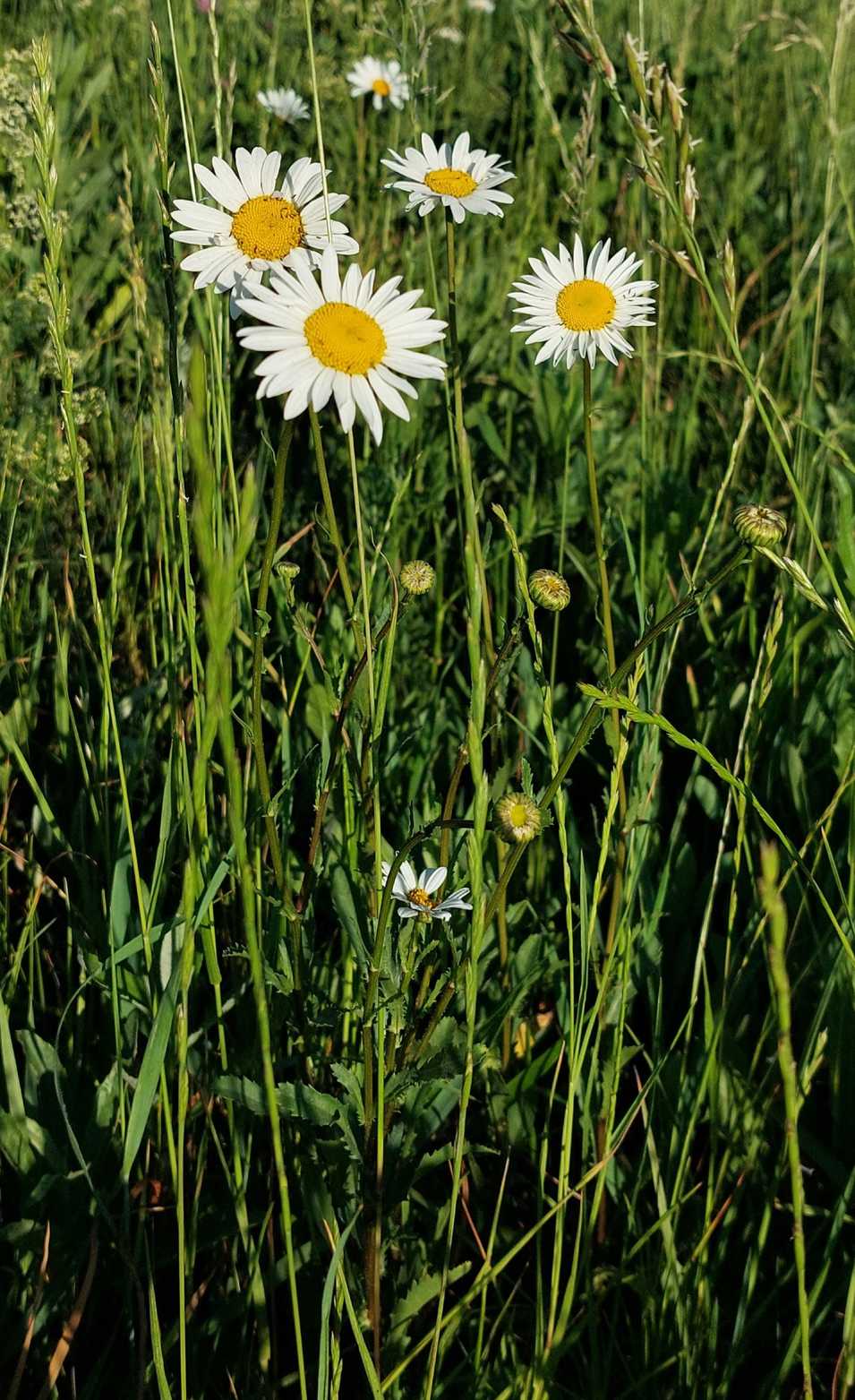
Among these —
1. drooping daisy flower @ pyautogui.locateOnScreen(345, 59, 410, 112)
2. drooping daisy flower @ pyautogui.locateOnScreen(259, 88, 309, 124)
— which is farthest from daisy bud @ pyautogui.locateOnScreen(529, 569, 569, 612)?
drooping daisy flower @ pyautogui.locateOnScreen(345, 59, 410, 112)

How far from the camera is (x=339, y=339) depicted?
0.90m

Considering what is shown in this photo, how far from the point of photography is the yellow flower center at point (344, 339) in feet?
2.94

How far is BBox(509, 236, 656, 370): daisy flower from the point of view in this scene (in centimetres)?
119

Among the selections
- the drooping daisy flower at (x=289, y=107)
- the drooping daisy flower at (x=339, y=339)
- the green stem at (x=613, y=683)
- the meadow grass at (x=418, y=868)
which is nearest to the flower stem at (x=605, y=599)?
the meadow grass at (x=418, y=868)

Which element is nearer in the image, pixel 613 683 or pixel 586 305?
pixel 613 683

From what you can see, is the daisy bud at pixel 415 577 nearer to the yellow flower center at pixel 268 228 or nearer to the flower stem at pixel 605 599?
the flower stem at pixel 605 599

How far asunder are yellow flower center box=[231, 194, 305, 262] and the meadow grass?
75 millimetres

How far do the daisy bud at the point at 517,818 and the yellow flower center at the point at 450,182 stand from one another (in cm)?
73

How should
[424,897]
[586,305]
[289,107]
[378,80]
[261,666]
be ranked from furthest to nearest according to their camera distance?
[378,80], [289,107], [586,305], [424,897], [261,666]

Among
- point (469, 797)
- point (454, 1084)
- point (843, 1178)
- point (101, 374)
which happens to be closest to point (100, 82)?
point (101, 374)

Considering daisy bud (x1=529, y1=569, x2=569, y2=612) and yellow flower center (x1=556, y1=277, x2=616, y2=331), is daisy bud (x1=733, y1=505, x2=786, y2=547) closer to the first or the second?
daisy bud (x1=529, y1=569, x2=569, y2=612)

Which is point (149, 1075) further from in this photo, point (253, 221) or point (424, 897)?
point (253, 221)

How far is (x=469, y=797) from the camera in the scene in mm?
1549

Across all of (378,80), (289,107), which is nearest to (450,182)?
(289,107)
